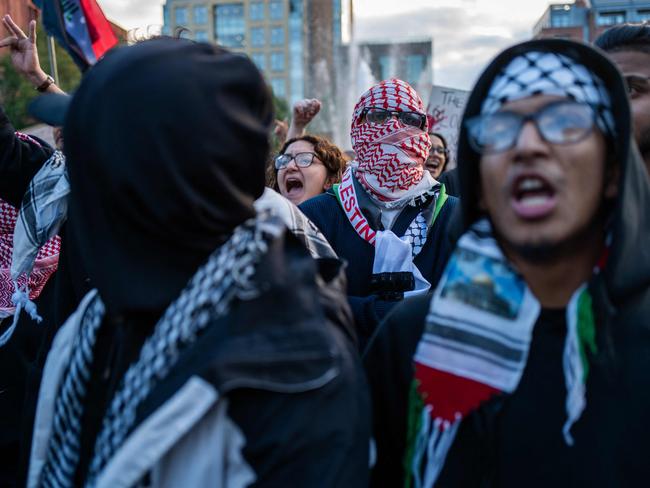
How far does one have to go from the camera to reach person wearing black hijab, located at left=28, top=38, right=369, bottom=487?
131cm

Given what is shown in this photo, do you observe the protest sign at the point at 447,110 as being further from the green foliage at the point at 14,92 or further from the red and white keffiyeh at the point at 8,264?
the green foliage at the point at 14,92

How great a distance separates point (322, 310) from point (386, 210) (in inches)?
73.5

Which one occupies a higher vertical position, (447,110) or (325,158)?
(325,158)

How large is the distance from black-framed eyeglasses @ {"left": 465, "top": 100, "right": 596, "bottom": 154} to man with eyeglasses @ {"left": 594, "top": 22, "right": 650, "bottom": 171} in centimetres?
78

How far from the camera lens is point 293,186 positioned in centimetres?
476

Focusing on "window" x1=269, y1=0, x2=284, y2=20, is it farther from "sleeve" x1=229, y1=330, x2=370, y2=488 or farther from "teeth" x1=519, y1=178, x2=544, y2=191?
"sleeve" x1=229, y1=330, x2=370, y2=488

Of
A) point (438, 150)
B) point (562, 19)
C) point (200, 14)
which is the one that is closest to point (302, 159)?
point (438, 150)

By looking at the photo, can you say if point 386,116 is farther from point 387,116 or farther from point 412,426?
point 412,426

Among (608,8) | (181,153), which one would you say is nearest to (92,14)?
(181,153)

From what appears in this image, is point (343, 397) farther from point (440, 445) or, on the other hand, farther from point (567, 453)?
point (567, 453)

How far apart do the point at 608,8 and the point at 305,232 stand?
2884 inches

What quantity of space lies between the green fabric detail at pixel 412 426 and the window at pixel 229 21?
10356 centimetres

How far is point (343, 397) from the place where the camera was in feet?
4.52

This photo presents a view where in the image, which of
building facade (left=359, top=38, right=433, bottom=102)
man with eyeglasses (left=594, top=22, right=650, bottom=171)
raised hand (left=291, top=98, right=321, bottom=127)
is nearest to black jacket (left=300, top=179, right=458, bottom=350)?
man with eyeglasses (left=594, top=22, right=650, bottom=171)
